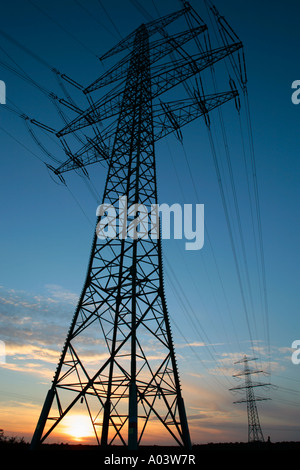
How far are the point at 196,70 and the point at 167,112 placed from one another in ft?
9.05

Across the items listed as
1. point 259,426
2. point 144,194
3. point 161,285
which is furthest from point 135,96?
point 259,426

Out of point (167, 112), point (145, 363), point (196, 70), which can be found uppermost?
point (196, 70)

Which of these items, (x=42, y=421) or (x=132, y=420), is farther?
(x=42, y=421)

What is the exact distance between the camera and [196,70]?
17.2m

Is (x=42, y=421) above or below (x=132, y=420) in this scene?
below

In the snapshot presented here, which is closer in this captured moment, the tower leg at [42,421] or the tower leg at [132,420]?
the tower leg at [132,420]

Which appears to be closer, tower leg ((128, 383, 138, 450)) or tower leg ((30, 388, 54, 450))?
tower leg ((128, 383, 138, 450))

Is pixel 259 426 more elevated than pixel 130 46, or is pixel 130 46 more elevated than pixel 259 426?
pixel 130 46
